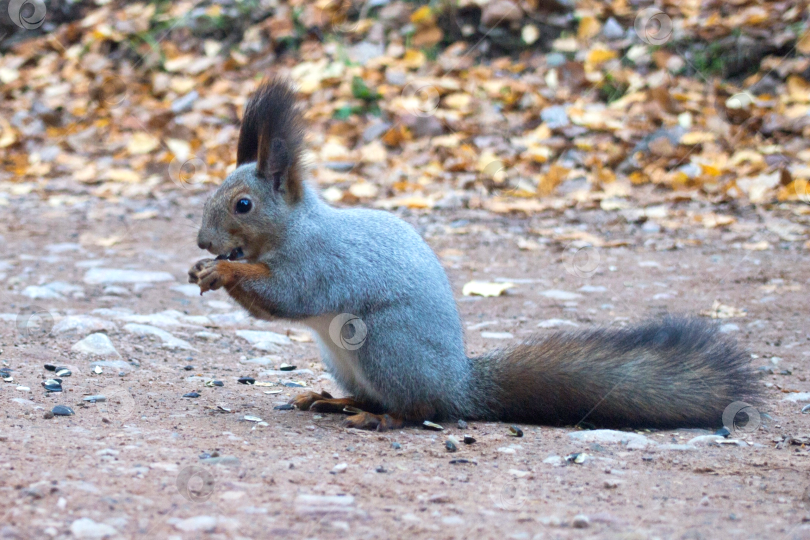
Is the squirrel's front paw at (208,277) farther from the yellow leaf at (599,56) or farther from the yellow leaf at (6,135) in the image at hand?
Answer: the yellow leaf at (6,135)

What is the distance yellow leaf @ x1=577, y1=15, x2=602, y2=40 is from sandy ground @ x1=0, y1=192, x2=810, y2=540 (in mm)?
3470

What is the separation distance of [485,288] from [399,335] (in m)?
2.06

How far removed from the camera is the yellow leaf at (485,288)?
4969mm

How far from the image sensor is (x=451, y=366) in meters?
3.12

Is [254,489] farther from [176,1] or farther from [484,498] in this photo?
[176,1]

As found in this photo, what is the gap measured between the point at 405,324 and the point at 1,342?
6.13 feet

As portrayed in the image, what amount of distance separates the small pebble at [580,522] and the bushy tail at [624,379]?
1.05 meters

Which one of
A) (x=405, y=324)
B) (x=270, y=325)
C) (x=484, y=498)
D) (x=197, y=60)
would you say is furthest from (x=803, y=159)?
(x=197, y=60)

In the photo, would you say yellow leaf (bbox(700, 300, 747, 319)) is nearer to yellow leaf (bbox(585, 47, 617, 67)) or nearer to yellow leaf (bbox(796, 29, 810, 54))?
yellow leaf (bbox(796, 29, 810, 54))

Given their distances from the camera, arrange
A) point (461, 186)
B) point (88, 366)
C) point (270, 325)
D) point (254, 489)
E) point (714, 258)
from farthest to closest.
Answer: point (461, 186), point (714, 258), point (270, 325), point (88, 366), point (254, 489)

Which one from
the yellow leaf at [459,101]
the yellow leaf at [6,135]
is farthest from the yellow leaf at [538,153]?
the yellow leaf at [6,135]

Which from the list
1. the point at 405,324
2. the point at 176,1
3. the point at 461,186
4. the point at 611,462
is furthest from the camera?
the point at 176,1

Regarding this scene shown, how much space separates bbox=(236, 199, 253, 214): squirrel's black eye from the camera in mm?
3119

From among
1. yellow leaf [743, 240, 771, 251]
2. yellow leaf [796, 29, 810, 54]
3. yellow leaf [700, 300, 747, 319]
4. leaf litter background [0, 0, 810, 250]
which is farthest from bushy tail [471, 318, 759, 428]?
yellow leaf [796, 29, 810, 54]
